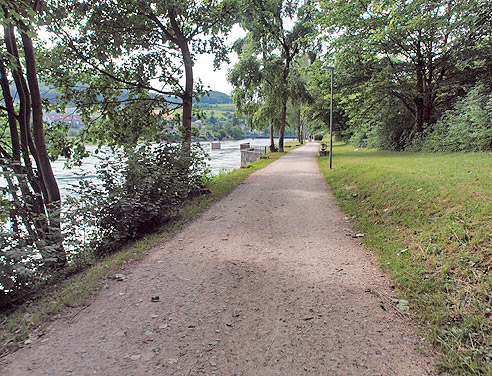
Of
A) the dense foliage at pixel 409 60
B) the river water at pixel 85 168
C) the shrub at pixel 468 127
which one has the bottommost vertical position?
the river water at pixel 85 168

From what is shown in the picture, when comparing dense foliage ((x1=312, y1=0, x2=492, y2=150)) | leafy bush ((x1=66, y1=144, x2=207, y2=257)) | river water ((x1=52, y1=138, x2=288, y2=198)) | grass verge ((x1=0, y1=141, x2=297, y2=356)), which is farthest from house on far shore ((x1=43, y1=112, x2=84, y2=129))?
dense foliage ((x1=312, y1=0, x2=492, y2=150))

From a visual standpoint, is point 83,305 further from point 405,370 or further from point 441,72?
point 441,72

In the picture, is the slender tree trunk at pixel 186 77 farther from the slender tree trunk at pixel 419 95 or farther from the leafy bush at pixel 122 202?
the slender tree trunk at pixel 419 95

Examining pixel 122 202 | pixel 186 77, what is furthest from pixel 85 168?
pixel 122 202

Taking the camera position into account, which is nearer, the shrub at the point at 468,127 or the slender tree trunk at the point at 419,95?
the shrub at the point at 468,127

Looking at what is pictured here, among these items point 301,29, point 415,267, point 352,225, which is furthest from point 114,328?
point 301,29

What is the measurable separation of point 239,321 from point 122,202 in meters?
3.74

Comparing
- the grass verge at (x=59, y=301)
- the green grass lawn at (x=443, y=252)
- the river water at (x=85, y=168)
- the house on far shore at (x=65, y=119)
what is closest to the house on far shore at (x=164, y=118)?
the river water at (x=85, y=168)

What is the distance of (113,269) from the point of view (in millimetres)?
4363

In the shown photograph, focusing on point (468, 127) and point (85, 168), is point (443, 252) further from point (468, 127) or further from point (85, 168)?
point (85, 168)

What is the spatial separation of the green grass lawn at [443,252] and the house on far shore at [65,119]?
848 centimetres

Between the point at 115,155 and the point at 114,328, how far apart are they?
4.76 metres

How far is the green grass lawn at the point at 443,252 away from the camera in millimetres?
2611

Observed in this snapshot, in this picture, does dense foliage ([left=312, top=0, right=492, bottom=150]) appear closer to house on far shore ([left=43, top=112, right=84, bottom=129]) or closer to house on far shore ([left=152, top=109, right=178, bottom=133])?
house on far shore ([left=152, top=109, right=178, bottom=133])
